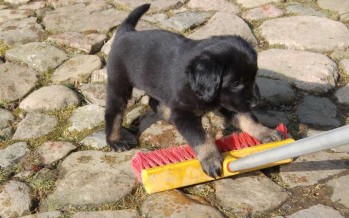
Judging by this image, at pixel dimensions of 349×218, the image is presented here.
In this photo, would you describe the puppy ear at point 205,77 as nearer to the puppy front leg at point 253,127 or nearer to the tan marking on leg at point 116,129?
the puppy front leg at point 253,127

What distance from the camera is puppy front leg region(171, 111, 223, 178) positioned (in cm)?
299

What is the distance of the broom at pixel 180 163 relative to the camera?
296 cm

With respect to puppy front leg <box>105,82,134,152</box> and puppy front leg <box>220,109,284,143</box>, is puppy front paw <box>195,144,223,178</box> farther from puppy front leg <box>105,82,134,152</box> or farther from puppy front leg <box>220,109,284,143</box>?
puppy front leg <box>105,82,134,152</box>

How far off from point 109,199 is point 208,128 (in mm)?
1088

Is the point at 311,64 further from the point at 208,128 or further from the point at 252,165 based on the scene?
the point at 252,165

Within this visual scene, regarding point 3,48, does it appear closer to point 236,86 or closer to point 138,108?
point 138,108

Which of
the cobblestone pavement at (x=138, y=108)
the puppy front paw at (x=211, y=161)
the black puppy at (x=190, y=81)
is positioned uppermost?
the black puppy at (x=190, y=81)

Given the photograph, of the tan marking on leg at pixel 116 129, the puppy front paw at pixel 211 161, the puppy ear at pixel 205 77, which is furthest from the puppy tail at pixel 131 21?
the puppy front paw at pixel 211 161

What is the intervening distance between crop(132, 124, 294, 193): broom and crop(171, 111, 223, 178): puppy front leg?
0.05 meters

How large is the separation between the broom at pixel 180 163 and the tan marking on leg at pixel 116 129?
0.34 m

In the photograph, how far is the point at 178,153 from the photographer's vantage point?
3248 mm

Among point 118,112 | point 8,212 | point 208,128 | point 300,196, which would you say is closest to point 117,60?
point 118,112

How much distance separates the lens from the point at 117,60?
370 centimetres

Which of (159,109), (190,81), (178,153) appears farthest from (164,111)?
(190,81)
